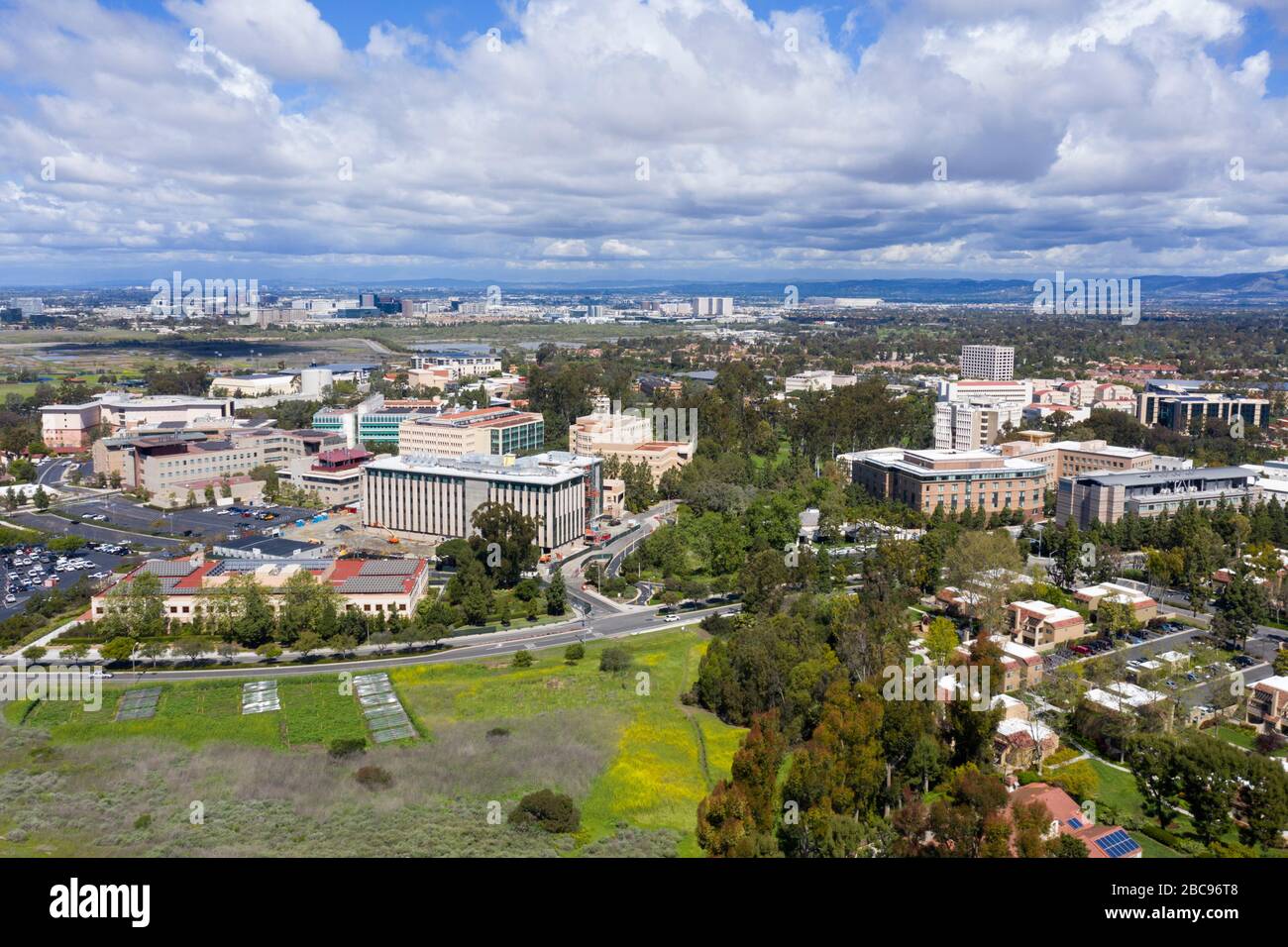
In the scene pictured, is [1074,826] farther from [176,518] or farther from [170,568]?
[176,518]

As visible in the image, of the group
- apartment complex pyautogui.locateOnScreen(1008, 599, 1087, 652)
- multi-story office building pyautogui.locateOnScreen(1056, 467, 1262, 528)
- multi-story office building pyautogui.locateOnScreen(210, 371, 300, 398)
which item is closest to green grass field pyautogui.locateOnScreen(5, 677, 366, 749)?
apartment complex pyautogui.locateOnScreen(1008, 599, 1087, 652)

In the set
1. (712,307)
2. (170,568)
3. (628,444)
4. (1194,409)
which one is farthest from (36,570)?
(712,307)

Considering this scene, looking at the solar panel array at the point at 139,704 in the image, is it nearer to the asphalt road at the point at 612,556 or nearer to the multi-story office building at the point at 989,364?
the asphalt road at the point at 612,556

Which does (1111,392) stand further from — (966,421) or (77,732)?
(77,732)

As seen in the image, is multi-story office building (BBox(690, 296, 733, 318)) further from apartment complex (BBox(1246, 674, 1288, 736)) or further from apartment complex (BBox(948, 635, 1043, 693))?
apartment complex (BBox(1246, 674, 1288, 736))

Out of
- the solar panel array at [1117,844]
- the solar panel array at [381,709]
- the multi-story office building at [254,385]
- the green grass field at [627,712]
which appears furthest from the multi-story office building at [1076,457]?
the multi-story office building at [254,385]
